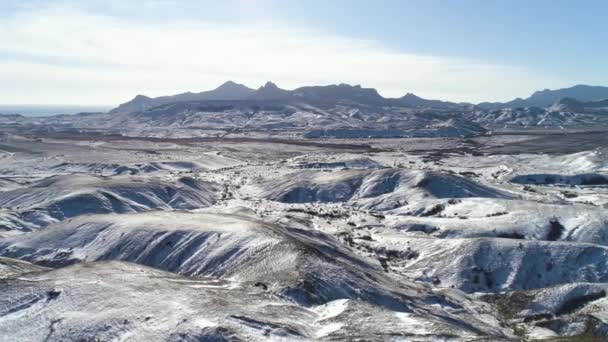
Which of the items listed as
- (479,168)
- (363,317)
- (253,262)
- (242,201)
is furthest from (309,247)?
(479,168)

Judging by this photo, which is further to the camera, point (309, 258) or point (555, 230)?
point (555, 230)

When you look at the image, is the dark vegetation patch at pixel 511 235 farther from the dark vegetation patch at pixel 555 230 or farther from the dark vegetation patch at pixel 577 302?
the dark vegetation patch at pixel 577 302

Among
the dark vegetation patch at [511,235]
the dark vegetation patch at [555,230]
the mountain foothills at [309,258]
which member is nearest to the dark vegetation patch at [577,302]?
the mountain foothills at [309,258]

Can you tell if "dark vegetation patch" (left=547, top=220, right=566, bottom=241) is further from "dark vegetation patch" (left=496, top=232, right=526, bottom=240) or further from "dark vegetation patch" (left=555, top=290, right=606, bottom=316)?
"dark vegetation patch" (left=555, top=290, right=606, bottom=316)

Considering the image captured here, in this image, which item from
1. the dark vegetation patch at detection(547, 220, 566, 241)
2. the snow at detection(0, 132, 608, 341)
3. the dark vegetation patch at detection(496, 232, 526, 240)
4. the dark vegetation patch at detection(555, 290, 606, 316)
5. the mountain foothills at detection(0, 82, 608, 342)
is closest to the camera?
the mountain foothills at detection(0, 82, 608, 342)

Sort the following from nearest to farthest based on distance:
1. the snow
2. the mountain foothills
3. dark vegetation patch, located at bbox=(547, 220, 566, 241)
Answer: the mountain foothills, the snow, dark vegetation patch, located at bbox=(547, 220, 566, 241)

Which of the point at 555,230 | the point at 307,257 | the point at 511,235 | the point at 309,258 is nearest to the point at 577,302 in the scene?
the point at 511,235

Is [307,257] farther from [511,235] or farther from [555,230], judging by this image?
[555,230]

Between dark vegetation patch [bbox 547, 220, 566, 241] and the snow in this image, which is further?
dark vegetation patch [bbox 547, 220, 566, 241]

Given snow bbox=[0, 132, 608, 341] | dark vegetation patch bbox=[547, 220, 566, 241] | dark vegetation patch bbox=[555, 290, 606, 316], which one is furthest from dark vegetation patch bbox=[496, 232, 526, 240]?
dark vegetation patch bbox=[555, 290, 606, 316]

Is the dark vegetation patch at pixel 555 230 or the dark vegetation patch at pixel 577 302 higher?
the dark vegetation patch at pixel 555 230

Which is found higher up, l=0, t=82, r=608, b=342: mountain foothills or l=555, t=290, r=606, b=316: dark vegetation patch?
l=0, t=82, r=608, b=342: mountain foothills
